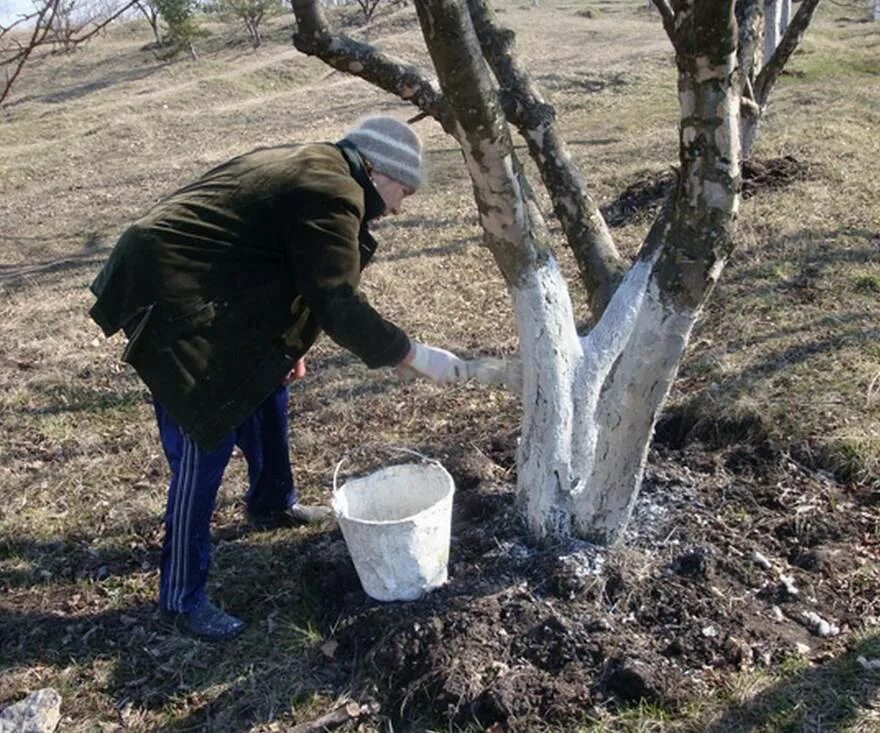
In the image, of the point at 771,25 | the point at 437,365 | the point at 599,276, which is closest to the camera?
the point at 437,365

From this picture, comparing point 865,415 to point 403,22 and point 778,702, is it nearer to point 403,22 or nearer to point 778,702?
point 778,702

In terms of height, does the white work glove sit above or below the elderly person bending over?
below

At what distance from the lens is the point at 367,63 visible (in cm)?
A: 358

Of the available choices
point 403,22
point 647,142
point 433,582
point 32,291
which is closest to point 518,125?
point 433,582

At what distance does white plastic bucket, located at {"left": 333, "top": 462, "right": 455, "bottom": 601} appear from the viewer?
2.62 meters

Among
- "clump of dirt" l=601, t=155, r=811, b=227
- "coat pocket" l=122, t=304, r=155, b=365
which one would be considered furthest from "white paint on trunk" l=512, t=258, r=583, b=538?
"clump of dirt" l=601, t=155, r=811, b=227

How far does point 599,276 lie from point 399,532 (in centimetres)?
121

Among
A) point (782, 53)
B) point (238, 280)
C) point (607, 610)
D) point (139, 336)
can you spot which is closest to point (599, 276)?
point (607, 610)

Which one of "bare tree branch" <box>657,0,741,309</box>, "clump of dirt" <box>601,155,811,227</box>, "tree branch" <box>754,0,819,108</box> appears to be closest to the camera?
"bare tree branch" <box>657,0,741,309</box>

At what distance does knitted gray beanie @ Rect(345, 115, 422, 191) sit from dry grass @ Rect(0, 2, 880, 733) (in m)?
1.46

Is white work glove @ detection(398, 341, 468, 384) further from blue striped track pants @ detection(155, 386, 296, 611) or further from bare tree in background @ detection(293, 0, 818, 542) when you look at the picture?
blue striped track pants @ detection(155, 386, 296, 611)

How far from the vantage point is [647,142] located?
431 inches

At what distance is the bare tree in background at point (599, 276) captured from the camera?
7.75 ft

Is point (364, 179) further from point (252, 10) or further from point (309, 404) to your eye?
point (252, 10)
